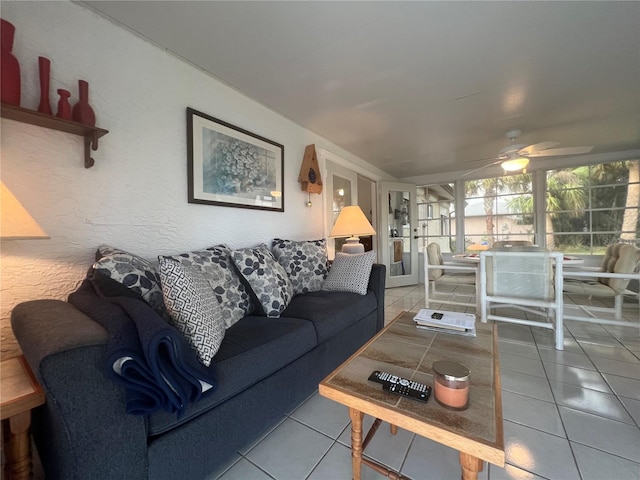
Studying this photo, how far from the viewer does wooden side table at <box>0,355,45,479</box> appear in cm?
72

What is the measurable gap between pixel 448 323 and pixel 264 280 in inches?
43.0

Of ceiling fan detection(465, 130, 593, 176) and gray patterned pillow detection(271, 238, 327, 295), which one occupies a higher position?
ceiling fan detection(465, 130, 593, 176)

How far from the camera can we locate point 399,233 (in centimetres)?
504

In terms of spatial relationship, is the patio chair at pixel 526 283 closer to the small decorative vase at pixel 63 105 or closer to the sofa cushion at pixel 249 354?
the sofa cushion at pixel 249 354

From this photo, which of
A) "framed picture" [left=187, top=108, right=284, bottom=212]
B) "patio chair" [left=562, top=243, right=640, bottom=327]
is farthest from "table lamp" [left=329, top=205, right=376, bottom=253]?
"patio chair" [left=562, top=243, right=640, bottom=327]

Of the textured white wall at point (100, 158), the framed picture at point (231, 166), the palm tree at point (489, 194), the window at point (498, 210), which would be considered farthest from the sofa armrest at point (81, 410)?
the palm tree at point (489, 194)

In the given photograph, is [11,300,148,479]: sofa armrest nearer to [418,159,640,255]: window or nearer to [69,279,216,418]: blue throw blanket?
[69,279,216,418]: blue throw blanket

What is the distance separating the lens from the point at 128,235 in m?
1.50

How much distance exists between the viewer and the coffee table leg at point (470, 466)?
2.25ft

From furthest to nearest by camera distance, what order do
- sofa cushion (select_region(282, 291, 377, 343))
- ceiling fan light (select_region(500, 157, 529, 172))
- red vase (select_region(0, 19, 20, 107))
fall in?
ceiling fan light (select_region(500, 157, 529, 172)) → sofa cushion (select_region(282, 291, 377, 343)) → red vase (select_region(0, 19, 20, 107))

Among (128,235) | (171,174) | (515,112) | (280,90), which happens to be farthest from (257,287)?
(515,112)

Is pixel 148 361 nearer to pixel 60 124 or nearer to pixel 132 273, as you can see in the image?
pixel 132 273

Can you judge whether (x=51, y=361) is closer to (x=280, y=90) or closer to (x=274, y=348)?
(x=274, y=348)

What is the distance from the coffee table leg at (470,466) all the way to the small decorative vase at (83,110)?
201cm
